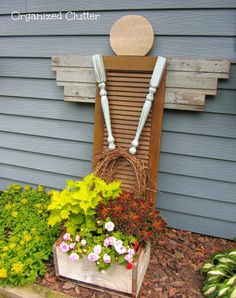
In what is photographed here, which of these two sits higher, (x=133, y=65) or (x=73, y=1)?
(x=73, y=1)

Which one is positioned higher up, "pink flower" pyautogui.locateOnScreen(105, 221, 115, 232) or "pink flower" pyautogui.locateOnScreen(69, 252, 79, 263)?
"pink flower" pyautogui.locateOnScreen(105, 221, 115, 232)

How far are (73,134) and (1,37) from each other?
988 mm

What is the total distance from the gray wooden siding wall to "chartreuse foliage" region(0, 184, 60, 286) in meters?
0.21

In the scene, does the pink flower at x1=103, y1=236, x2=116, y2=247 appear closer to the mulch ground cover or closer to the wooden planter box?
the wooden planter box

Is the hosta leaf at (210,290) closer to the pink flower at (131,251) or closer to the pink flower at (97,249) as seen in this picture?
the pink flower at (131,251)

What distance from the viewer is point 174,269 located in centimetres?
199

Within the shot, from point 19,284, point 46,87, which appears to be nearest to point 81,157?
point 46,87

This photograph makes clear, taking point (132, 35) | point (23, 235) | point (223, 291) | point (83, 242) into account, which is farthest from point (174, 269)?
point (132, 35)

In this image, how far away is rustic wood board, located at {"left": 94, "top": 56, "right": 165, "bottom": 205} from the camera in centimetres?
198

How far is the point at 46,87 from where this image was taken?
2422 mm

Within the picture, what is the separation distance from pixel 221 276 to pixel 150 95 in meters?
1.16

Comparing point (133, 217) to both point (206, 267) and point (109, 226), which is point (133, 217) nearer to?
point (109, 226)

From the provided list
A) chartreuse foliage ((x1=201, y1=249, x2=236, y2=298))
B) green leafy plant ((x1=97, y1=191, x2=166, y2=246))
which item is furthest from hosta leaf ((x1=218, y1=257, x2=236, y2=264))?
green leafy plant ((x1=97, y1=191, x2=166, y2=246))

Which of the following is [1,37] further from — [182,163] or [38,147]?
[182,163]
